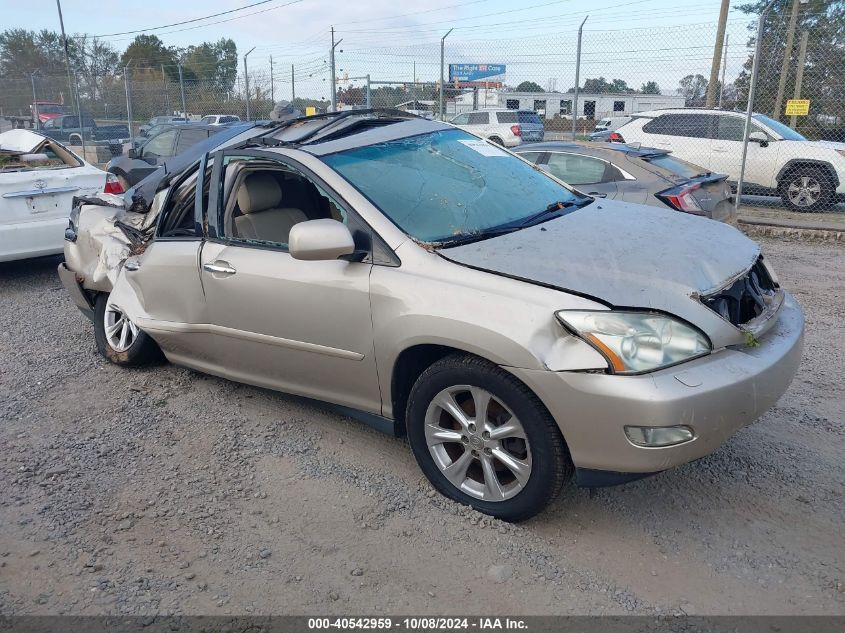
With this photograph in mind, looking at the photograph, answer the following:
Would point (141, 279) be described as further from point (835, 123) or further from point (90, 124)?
point (90, 124)

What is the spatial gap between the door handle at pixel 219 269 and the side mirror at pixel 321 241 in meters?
0.70

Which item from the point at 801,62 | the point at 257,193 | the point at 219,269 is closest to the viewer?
the point at 219,269

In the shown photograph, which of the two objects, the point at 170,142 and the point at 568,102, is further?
the point at 568,102

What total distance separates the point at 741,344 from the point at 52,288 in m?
6.94

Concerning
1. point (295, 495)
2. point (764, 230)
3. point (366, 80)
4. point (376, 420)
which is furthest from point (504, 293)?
point (366, 80)

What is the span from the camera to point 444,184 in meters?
3.79

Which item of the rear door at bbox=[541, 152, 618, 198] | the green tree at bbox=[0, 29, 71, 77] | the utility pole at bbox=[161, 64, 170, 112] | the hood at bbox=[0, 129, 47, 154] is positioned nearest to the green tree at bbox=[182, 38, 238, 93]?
the utility pole at bbox=[161, 64, 170, 112]

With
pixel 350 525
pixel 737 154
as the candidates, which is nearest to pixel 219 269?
pixel 350 525

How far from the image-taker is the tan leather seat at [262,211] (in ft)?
13.3

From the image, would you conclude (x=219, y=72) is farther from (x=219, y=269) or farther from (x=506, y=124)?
(x=219, y=269)

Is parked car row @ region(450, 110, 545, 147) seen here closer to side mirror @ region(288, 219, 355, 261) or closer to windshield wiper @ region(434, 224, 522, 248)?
windshield wiper @ region(434, 224, 522, 248)

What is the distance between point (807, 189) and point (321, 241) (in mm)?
10379

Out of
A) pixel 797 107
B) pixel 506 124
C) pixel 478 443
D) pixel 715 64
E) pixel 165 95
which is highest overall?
pixel 715 64

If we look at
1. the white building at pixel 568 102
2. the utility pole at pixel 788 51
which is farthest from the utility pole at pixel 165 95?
the utility pole at pixel 788 51
